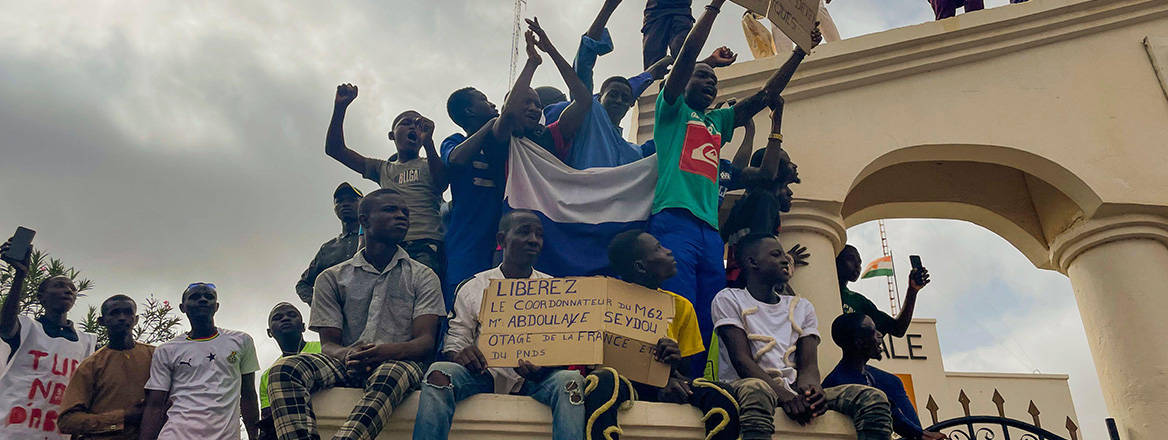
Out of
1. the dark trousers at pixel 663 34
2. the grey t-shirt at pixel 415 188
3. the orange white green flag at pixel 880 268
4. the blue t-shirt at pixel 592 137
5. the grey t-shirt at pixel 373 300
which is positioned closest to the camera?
the grey t-shirt at pixel 373 300

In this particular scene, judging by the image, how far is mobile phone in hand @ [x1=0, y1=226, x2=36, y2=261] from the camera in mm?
5371

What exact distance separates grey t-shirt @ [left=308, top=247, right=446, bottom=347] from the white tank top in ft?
5.75

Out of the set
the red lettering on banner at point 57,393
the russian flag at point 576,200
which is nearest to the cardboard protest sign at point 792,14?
the russian flag at point 576,200

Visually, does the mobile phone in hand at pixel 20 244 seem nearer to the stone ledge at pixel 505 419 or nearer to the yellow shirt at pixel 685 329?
the stone ledge at pixel 505 419

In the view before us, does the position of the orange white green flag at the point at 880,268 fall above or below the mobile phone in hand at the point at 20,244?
above

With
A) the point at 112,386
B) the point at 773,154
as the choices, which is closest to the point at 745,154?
the point at 773,154

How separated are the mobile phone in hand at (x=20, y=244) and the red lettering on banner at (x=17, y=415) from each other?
2.83 feet

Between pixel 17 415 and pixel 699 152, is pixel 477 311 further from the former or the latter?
pixel 17 415

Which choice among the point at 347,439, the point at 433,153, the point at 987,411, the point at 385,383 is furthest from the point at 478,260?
the point at 987,411

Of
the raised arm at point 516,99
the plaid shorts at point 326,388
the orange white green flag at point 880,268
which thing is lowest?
the plaid shorts at point 326,388

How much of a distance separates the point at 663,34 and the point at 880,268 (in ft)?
35.7

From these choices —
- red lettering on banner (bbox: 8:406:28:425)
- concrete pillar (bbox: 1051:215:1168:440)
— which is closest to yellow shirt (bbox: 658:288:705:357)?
concrete pillar (bbox: 1051:215:1168:440)

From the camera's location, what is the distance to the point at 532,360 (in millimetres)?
4602

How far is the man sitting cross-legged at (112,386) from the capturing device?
5035 mm
